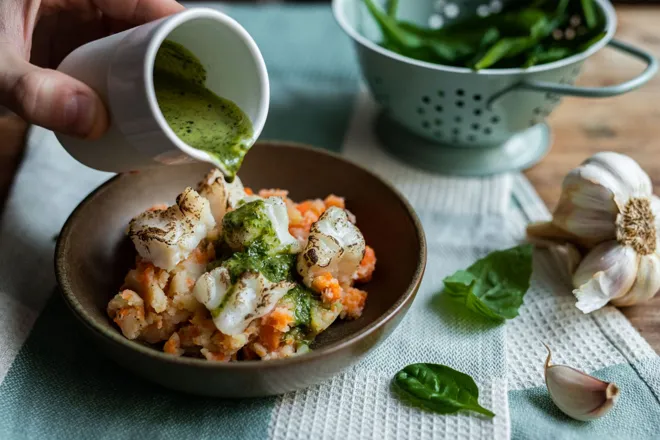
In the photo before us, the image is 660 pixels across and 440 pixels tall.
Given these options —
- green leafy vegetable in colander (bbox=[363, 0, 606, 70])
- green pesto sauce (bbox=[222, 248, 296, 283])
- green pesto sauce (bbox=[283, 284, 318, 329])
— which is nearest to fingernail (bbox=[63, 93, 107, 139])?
green pesto sauce (bbox=[222, 248, 296, 283])

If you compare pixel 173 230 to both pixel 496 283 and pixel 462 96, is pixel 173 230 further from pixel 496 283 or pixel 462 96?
pixel 462 96

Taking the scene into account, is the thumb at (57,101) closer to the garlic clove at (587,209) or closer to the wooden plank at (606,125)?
Result: the garlic clove at (587,209)

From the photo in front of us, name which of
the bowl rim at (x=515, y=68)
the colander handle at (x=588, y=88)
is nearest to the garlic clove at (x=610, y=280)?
the colander handle at (x=588, y=88)

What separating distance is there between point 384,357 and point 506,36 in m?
1.24

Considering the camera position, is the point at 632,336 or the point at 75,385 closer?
the point at 75,385

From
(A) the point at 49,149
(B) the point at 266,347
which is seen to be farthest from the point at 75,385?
(A) the point at 49,149

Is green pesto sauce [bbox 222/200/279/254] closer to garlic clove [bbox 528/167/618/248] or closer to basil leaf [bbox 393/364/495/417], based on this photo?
basil leaf [bbox 393/364/495/417]

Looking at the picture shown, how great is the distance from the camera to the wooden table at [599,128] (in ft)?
Result: 7.73

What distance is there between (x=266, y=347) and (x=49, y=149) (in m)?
1.17

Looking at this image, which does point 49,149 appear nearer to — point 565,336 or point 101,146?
point 101,146

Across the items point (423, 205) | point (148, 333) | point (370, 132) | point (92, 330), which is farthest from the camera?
point (370, 132)

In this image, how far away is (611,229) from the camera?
1872 millimetres

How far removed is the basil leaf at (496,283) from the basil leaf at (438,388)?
262mm

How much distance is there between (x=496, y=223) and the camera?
2.20 m
